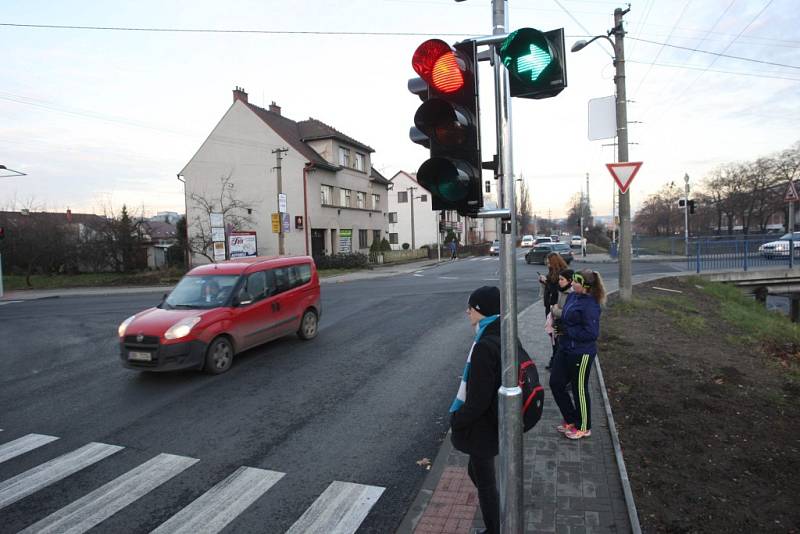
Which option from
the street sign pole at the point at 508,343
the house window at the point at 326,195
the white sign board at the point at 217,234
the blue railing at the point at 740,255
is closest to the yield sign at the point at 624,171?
the street sign pole at the point at 508,343

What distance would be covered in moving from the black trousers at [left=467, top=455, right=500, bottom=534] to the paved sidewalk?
0.29 metres

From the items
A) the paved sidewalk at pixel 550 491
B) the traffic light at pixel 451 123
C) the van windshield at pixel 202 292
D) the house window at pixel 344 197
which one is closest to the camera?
the traffic light at pixel 451 123

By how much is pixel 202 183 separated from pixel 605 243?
170 feet

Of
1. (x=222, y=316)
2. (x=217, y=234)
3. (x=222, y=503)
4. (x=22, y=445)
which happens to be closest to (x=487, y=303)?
(x=222, y=503)

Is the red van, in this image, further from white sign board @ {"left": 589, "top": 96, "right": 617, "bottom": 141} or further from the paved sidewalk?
white sign board @ {"left": 589, "top": 96, "right": 617, "bottom": 141}

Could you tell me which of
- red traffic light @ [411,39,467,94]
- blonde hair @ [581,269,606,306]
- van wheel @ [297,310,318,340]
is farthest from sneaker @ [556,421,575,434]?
van wheel @ [297,310,318,340]

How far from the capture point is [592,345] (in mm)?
4875

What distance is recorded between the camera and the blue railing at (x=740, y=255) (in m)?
19.6

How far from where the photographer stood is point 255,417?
6.10m

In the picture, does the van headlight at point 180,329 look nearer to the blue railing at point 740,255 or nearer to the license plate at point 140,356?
the license plate at point 140,356

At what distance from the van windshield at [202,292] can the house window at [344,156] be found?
2886 cm

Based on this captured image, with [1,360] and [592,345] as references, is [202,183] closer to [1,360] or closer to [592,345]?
[1,360]

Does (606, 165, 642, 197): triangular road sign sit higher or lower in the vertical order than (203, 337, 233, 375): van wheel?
higher

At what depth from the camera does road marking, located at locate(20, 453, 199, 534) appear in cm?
380
